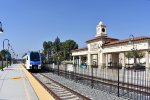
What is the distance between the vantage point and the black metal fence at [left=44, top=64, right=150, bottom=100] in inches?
607

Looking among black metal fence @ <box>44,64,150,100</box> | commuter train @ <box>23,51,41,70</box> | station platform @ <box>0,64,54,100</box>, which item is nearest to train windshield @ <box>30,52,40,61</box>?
commuter train @ <box>23,51,41,70</box>

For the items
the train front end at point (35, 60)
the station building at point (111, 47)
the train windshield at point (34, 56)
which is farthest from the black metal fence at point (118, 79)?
the station building at point (111, 47)

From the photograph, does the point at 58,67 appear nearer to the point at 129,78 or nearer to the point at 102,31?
the point at 129,78

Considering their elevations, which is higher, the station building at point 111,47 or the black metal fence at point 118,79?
the station building at point 111,47

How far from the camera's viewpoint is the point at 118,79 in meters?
17.7

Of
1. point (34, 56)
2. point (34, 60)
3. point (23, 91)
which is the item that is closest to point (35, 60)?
point (34, 60)

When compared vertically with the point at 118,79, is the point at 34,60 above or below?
above

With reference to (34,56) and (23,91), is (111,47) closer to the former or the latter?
(34,56)

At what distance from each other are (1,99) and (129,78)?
709cm

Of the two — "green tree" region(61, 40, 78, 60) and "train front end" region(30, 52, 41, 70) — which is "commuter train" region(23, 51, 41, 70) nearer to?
"train front end" region(30, 52, 41, 70)

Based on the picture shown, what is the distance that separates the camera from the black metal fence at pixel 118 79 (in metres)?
15.4

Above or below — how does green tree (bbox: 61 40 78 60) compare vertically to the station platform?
above

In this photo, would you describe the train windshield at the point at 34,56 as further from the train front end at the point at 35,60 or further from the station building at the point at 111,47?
the station building at the point at 111,47

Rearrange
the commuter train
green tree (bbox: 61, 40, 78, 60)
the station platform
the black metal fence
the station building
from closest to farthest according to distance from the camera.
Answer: the black metal fence
the station platform
the commuter train
the station building
green tree (bbox: 61, 40, 78, 60)
